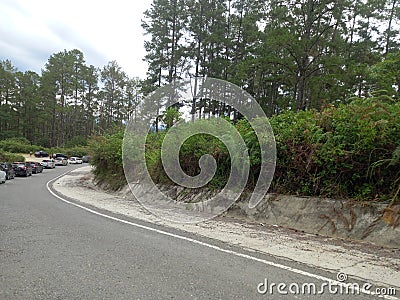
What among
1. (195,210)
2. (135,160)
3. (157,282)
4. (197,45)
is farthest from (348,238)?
(197,45)

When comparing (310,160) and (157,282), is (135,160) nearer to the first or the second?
(310,160)

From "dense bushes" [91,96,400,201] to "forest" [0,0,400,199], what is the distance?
2 centimetres

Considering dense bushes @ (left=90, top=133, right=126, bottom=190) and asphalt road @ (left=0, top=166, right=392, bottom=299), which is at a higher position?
dense bushes @ (left=90, top=133, right=126, bottom=190)

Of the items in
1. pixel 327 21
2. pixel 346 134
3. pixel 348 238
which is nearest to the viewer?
pixel 348 238

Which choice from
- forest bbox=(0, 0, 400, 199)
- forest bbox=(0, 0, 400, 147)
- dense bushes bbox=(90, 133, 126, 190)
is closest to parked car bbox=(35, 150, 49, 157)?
forest bbox=(0, 0, 400, 147)

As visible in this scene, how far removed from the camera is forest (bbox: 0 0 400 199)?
23.9 ft

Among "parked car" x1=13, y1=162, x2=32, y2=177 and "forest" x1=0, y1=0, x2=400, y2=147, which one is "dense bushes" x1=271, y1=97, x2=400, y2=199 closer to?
"forest" x1=0, y1=0, x2=400, y2=147

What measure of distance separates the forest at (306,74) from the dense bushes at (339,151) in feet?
0.08

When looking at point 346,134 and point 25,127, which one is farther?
point 25,127

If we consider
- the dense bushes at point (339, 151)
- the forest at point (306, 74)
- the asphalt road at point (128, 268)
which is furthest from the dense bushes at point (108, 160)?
the asphalt road at point (128, 268)

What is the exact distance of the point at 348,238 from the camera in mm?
6582

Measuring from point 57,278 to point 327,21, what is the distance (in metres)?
23.3

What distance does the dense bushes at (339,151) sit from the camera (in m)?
6.92

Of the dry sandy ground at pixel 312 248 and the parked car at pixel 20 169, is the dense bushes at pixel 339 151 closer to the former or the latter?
the dry sandy ground at pixel 312 248
